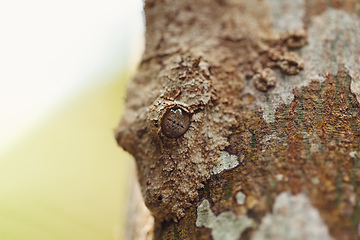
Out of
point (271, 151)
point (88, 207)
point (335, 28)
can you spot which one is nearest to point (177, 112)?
point (271, 151)

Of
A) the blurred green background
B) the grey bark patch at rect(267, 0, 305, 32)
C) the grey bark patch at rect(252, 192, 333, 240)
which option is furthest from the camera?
the blurred green background

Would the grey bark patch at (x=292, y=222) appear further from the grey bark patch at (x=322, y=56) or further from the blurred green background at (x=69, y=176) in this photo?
the blurred green background at (x=69, y=176)

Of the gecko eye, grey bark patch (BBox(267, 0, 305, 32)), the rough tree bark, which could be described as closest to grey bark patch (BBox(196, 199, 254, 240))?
the rough tree bark

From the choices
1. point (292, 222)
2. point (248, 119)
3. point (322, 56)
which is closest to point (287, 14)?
point (322, 56)

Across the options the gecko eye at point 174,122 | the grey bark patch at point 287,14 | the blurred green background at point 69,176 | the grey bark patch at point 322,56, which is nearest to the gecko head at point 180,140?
the gecko eye at point 174,122

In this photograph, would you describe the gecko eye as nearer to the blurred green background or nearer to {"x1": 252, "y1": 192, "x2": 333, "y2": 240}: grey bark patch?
{"x1": 252, "y1": 192, "x2": 333, "y2": 240}: grey bark patch

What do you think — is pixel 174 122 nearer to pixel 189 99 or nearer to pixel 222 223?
pixel 189 99
